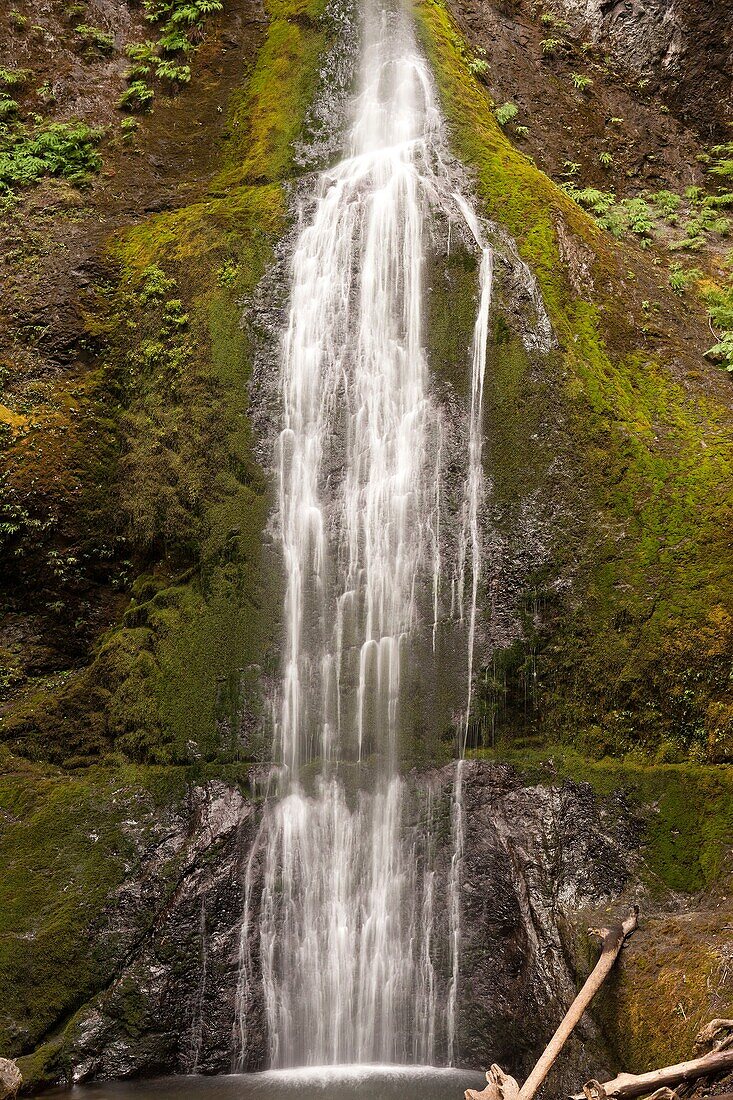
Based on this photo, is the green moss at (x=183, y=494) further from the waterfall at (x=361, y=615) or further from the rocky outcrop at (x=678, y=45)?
the rocky outcrop at (x=678, y=45)

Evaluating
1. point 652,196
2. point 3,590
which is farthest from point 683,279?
point 3,590

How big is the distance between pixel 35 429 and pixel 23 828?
→ 4.48 meters

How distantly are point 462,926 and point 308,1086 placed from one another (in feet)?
5.91

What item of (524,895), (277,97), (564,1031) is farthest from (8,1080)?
(277,97)

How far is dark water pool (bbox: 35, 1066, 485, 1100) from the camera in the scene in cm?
671

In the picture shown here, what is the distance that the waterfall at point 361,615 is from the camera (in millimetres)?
7781

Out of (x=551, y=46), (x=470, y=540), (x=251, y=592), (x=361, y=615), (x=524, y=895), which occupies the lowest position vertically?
(x=524, y=895)

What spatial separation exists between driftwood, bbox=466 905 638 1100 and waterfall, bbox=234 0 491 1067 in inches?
68.4

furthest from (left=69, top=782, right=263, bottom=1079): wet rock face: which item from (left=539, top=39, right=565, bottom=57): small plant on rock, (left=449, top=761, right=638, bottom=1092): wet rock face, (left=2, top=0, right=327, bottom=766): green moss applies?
(left=539, top=39, right=565, bottom=57): small plant on rock

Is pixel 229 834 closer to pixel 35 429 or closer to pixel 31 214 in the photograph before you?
pixel 35 429

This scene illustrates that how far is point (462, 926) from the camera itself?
7.76 meters

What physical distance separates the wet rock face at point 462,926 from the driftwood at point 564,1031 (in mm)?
502

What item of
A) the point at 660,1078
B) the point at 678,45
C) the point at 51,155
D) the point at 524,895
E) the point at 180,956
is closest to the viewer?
the point at 660,1078

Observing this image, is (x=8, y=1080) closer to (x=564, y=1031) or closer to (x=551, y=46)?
(x=564, y=1031)
